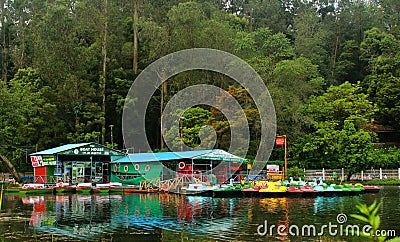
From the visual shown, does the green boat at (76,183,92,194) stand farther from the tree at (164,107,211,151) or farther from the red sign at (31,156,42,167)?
the tree at (164,107,211,151)

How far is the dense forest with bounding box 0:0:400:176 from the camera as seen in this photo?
37594 mm

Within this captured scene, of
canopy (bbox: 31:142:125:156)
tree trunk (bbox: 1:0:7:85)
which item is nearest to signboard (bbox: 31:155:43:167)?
canopy (bbox: 31:142:125:156)

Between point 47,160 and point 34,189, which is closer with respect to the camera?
point 34,189

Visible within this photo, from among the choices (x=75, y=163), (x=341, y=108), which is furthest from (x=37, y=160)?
(x=341, y=108)

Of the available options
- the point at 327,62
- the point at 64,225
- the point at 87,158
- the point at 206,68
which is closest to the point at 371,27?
the point at 327,62

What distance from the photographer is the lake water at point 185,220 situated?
13.0 metres

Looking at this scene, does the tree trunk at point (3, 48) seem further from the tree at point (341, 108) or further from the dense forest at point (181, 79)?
the tree at point (341, 108)

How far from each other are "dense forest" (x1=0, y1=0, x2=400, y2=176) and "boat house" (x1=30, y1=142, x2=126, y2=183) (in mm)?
5599

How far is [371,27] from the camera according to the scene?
2143 inches

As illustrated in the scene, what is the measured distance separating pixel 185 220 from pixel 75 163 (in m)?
19.5

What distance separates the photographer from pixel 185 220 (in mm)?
16328

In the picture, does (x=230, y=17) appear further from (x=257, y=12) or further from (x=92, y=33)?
(x=92, y=33)

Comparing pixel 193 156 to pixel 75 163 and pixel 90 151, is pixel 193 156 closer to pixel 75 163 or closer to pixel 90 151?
pixel 90 151

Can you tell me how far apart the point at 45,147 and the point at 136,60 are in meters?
11.6
